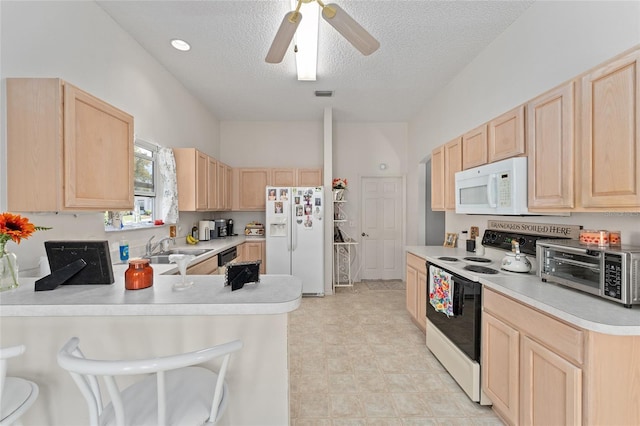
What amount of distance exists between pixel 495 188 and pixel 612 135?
32.1 inches

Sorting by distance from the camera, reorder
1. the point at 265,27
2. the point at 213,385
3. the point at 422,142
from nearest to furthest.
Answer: the point at 213,385
the point at 265,27
the point at 422,142

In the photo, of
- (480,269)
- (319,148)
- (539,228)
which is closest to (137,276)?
(480,269)

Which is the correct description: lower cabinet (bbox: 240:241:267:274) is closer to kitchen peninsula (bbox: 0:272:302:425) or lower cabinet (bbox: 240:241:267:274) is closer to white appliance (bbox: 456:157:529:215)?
white appliance (bbox: 456:157:529:215)

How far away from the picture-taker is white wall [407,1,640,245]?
1679 millimetres

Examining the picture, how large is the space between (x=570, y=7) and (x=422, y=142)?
2.69 meters

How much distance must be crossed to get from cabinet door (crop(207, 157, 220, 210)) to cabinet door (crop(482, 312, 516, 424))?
353 centimetres

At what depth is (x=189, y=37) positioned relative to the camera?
8.87ft

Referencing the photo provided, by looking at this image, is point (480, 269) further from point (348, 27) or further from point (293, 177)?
point (293, 177)

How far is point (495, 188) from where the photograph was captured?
2.20 m

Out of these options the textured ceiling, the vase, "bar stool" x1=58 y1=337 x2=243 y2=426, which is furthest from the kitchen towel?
the vase

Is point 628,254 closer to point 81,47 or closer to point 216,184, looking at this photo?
point 81,47

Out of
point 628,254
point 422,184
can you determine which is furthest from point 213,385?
point 422,184

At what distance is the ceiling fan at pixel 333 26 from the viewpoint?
1.63 meters

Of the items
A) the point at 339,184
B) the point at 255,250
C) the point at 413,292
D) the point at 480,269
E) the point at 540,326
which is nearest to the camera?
the point at 540,326
